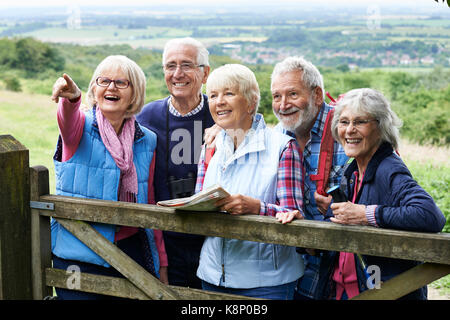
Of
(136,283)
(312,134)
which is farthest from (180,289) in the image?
(312,134)

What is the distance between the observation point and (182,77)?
382 cm

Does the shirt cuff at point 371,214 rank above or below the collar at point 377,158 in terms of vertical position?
below

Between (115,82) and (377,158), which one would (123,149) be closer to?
(115,82)

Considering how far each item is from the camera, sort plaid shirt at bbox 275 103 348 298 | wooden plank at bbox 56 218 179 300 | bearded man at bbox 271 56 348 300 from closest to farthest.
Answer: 1. wooden plank at bbox 56 218 179 300
2. plaid shirt at bbox 275 103 348 298
3. bearded man at bbox 271 56 348 300

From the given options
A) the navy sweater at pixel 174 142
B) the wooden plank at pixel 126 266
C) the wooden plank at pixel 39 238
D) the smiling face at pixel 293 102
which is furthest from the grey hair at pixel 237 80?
the wooden plank at pixel 39 238

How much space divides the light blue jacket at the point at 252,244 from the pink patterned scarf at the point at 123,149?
518 millimetres

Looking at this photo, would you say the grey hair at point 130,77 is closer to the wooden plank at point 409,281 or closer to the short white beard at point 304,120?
the short white beard at point 304,120

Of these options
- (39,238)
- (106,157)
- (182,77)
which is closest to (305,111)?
(182,77)

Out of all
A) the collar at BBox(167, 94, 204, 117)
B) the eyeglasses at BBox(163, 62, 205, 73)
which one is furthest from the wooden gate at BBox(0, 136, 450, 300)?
the eyeglasses at BBox(163, 62, 205, 73)

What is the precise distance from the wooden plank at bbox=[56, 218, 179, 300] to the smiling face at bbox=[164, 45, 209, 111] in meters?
1.07

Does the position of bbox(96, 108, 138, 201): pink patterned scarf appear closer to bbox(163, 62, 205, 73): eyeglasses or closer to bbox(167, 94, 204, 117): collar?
bbox(167, 94, 204, 117): collar

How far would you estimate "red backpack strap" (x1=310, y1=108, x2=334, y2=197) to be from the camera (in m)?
3.34

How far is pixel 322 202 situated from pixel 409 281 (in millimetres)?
701

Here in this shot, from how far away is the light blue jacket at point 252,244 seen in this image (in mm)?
3041
